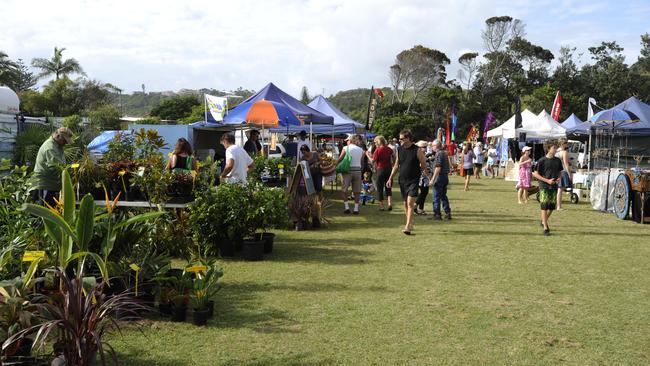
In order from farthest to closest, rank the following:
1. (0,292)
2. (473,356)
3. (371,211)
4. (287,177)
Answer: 1. (371,211)
2. (287,177)
3. (473,356)
4. (0,292)

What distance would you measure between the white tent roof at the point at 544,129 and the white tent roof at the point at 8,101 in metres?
18.4

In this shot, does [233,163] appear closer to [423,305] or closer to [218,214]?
[218,214]

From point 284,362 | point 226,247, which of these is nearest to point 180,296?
point 284,362

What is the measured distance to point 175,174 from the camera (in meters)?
7.30

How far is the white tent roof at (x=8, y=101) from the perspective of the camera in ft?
40.4

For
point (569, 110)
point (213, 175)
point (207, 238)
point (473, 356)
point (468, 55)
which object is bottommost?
point (473, 356)

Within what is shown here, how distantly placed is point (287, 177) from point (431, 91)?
5339cm

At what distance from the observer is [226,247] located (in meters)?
7.54

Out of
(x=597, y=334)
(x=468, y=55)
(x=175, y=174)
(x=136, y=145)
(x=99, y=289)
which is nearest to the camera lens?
(x=99, y=289)

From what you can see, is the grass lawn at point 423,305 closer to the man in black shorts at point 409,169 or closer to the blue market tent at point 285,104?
the man in black shorts at point 409,169

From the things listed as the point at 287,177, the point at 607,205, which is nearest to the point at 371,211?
the point at 287,177

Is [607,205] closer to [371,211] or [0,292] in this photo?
[371,211]

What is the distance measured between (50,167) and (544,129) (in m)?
20.9

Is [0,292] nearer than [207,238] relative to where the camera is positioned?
Yes
